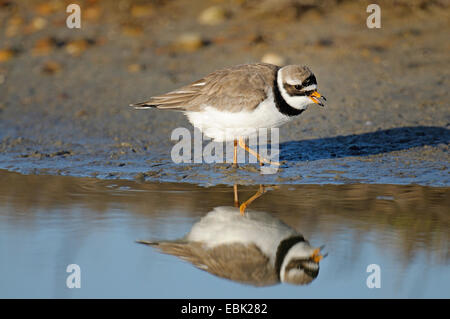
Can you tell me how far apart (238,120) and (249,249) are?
2.04 meters

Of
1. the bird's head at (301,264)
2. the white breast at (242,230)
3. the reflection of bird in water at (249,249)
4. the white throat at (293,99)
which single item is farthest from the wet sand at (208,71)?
the bird's head at (301,264)

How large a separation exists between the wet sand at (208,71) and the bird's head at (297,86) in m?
0.74

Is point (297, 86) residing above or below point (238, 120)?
above

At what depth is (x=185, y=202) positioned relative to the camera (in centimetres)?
569

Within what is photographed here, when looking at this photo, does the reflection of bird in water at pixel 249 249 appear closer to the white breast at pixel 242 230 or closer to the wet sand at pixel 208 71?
the white breast at pixel 242 230

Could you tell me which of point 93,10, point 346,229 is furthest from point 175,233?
point 93,10

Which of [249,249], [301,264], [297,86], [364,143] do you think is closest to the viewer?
[301,264]

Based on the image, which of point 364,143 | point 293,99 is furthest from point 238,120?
point 364,143

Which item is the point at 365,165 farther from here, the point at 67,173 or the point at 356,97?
the point at 67,173

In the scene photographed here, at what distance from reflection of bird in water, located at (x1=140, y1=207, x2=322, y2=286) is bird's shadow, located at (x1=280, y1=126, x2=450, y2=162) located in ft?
7.47

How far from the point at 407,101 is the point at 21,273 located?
5977 mm

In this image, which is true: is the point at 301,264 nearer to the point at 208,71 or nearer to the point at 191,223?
the point at 191,223

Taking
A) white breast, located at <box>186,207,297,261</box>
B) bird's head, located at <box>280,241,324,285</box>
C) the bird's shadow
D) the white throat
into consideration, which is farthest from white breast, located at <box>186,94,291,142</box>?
bird's head, located at <box>280,241,324,285</box>

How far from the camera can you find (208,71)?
9.98 m
